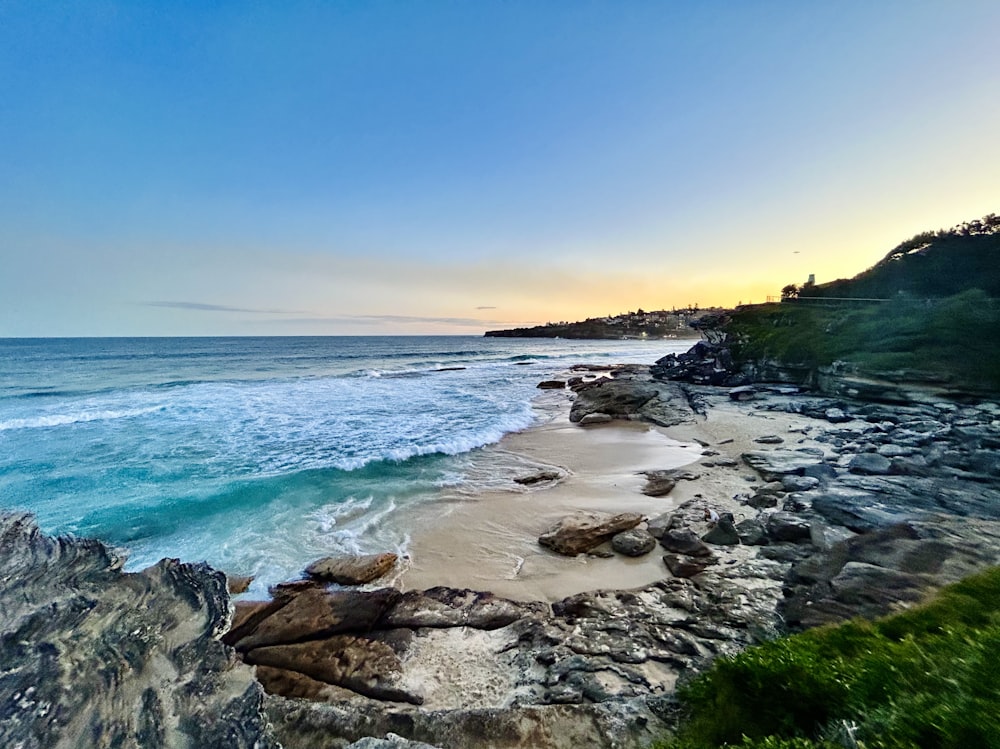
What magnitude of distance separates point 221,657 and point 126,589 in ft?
4.58

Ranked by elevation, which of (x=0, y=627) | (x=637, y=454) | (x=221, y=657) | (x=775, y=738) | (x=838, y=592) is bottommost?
(x=637, y=454)

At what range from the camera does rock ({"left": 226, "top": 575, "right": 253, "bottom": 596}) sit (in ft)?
23.6

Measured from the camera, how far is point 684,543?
316 inches

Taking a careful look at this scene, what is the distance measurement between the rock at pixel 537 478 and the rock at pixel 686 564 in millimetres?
5371

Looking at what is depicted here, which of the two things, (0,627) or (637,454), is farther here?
(637,454)

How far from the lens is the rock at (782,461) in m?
11.6

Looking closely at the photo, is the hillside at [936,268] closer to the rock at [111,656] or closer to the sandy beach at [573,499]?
the sandy beach at [573,499]

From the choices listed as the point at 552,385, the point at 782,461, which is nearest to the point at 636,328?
the point at 552,385

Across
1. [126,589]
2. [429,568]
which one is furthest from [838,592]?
[126,589]

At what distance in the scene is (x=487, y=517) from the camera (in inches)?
402

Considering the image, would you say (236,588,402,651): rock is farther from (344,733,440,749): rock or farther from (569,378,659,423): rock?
(569,378,659,423): rock

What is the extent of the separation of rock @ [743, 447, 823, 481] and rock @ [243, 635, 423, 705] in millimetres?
10784

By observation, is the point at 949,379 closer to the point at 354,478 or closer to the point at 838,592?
the point at 838,592

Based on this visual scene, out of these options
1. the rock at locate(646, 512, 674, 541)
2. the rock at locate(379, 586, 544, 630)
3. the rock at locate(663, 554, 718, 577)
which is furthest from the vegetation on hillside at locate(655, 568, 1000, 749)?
the rock at locate(646, 512, 674, 541)
